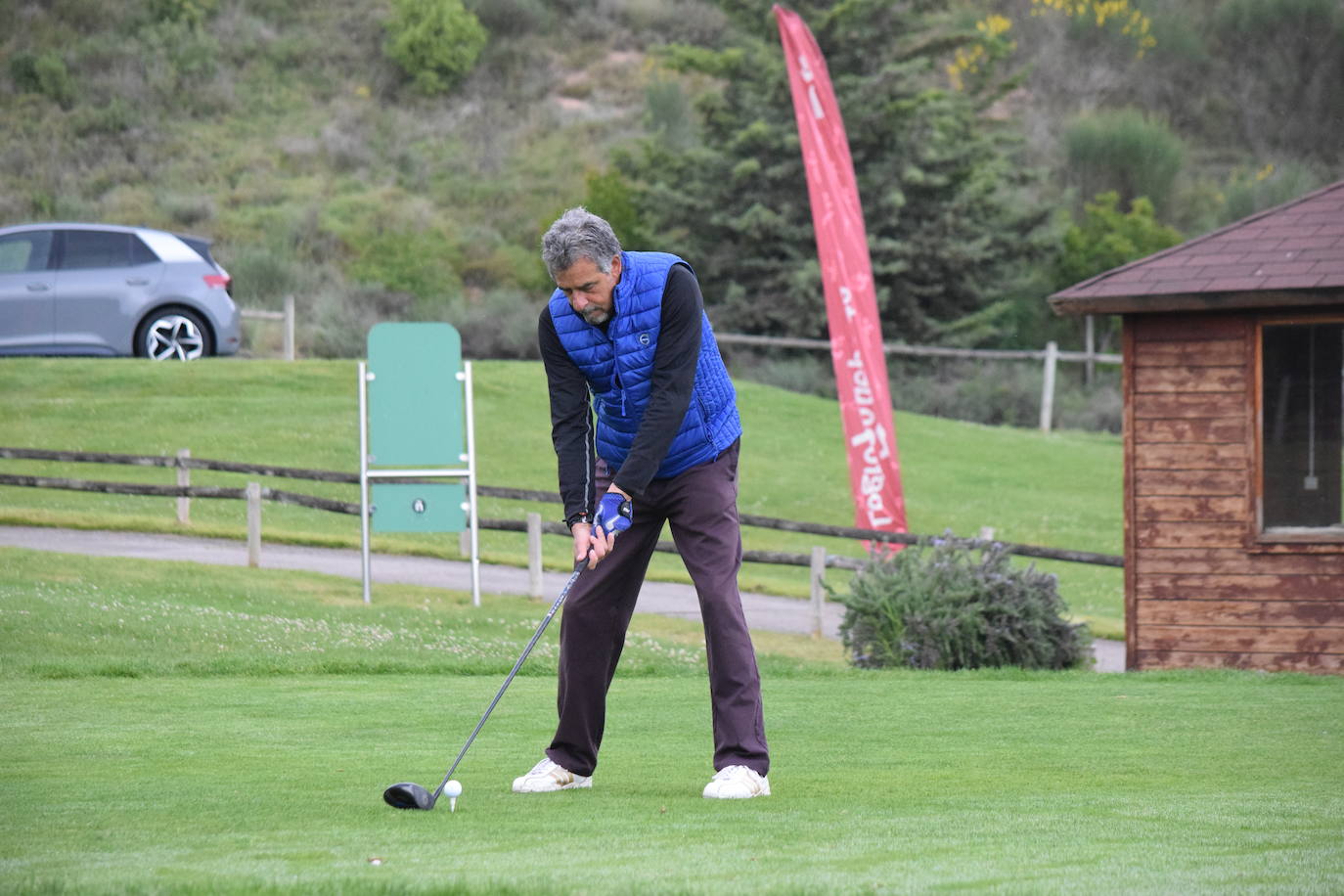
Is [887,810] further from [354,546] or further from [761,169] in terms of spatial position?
[761,169]

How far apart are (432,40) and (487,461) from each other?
30636mm

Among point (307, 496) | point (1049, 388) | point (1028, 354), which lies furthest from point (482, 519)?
point (1028, 354)

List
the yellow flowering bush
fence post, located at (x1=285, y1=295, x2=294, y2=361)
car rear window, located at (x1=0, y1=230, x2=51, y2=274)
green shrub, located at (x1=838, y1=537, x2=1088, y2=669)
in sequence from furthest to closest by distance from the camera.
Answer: the yellow flowering bush
fence post, located at (x1=285, y1=295, x2=294, y2=361)
car rear window, located at (x1=0, y1=230, x2=51, y2=274)
green shrub, located at (x1=838, y1=537, x2=1088, y2=669)

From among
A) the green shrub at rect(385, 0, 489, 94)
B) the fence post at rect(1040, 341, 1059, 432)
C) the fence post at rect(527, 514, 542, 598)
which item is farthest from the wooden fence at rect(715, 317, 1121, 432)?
the green shrub at rect(385, 0, 489, 94)

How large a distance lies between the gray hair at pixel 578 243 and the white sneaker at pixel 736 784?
5.11ft

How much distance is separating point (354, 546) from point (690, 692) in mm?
9855

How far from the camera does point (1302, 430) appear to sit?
12281mm

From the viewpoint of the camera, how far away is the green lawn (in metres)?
20.1

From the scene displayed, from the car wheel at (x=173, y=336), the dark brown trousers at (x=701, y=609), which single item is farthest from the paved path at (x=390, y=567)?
the dark brown trousers at (x=701, y=609)

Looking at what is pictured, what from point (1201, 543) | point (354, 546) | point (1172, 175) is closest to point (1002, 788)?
point (1201, 543)

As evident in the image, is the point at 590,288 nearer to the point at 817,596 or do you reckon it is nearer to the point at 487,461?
the point at 817,596

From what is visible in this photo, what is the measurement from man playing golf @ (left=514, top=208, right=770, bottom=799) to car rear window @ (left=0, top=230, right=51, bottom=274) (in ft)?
58.9

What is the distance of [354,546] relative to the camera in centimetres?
1859

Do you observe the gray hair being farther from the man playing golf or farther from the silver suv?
the silver suv
